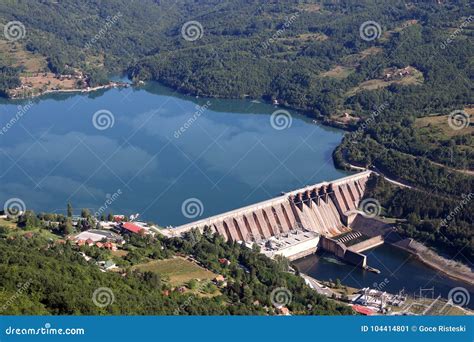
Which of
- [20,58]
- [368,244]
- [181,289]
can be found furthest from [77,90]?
[181,289]

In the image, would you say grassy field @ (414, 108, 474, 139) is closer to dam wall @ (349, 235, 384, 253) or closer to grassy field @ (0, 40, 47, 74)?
dam wall @ (349, 235, 384, 253)

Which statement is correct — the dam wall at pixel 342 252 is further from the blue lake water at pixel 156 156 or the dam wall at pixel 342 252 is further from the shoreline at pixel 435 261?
the blue lake water at pixel 156 156

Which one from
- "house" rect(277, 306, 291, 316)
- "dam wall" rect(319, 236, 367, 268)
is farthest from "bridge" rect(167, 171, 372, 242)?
"house" rect(277, 306, 291, 316)

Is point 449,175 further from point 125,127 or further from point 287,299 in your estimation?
point 125,127

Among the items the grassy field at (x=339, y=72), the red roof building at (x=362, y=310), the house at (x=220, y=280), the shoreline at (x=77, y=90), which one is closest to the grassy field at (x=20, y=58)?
the shoreline at (x=77, y=90)

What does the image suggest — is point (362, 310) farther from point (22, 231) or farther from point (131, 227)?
point (22, 231)


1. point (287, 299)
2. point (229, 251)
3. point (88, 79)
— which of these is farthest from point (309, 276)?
point (88, 79)
